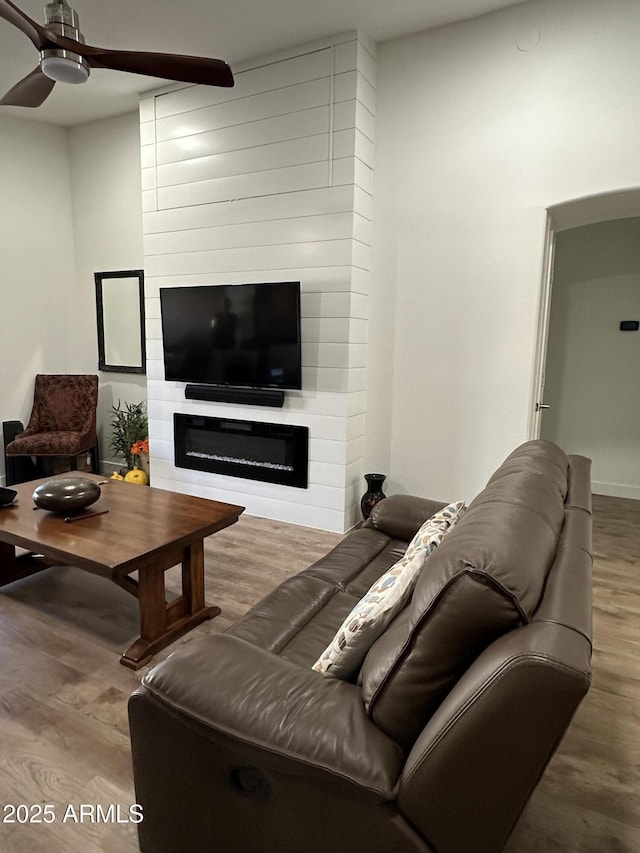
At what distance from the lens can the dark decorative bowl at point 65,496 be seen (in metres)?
2.61

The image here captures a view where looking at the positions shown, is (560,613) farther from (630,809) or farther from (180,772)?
(630,809)

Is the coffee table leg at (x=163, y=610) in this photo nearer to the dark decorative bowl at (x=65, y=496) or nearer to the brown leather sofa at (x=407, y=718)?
the dark decorative bowl at (x=65, y=496)

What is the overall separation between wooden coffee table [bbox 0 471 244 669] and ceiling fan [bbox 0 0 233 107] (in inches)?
78.5

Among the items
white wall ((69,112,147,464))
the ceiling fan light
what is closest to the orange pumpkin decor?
white wall ((69,112,147,464))

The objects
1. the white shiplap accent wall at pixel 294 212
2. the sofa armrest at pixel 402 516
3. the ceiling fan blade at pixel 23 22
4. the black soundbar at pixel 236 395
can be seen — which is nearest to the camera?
the ceiling fan blade at pixel 23 22

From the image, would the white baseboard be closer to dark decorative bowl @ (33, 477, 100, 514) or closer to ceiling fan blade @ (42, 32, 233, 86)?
dark decorative bowl @ (33, 477, 100, 514)

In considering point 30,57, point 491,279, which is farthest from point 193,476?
point 30,57

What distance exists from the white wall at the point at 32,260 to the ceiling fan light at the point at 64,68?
129 inches

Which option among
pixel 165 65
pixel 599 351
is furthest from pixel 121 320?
pixel 599 351

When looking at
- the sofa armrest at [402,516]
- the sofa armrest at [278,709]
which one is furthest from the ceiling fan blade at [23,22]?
the sofa armrest at [402,516]

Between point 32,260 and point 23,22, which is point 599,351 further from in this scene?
point 32,260

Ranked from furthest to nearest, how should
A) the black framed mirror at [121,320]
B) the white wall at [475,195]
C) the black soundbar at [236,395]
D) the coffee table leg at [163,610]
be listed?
the black framed mirror at [121,320] < the black soundbar at [236,395] < the white wall at [475,195] < the coffee table leg at [163,610]

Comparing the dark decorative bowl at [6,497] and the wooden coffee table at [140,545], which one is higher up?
the dark decorative bowl at [6,497]

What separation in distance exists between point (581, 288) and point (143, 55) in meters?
4.06
